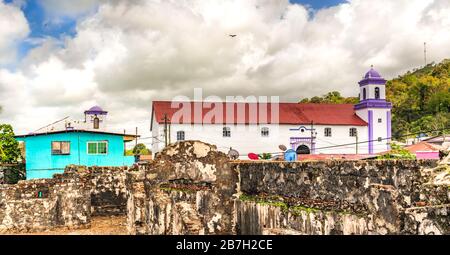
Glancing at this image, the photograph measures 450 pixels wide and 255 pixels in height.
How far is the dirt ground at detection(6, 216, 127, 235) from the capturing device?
570 inches

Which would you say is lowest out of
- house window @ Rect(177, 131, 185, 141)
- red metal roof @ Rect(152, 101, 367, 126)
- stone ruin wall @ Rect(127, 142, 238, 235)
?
stone ruin wall @ Rect(127, 142, 238, 235)

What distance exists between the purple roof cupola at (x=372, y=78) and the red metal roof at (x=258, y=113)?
2764mm

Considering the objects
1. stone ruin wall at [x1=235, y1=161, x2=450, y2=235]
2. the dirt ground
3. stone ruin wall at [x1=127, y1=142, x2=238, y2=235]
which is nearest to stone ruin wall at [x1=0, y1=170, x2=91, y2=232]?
the dirt ground

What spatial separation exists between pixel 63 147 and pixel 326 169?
15073mm

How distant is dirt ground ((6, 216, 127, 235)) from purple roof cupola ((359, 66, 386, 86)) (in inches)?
1168

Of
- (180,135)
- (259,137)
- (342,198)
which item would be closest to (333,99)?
(259,137)

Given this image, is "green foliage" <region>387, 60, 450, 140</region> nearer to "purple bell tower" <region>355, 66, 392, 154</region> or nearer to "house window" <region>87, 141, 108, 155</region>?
"purple bell tower" <region>355, 66, 392, 154</region>

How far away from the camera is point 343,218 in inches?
326

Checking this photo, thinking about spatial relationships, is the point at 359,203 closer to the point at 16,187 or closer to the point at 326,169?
the point at 326,169

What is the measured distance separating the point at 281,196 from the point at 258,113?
30214 mm

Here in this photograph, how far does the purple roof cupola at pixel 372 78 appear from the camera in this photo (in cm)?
4181

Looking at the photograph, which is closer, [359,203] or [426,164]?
[426,164]
